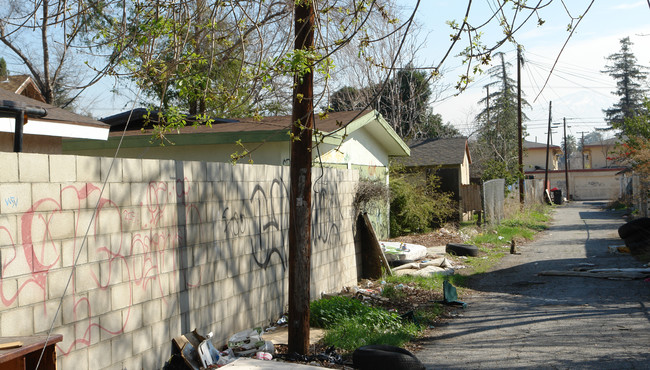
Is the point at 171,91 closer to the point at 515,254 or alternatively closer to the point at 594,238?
the point at 515,254

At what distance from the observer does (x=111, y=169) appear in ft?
17.9

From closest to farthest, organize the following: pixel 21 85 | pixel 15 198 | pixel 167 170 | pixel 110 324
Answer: pixel 15 198, pixel 110 324, pixel 167 170, pixel 21 85

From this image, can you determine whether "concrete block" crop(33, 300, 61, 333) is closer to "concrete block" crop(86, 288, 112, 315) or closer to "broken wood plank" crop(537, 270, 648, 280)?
"concrete block" crop(86, 288, 112, 315)

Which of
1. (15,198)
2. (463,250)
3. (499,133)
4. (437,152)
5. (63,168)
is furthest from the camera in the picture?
(499,133)

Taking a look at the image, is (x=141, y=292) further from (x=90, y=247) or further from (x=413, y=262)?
(x=413, y=262)

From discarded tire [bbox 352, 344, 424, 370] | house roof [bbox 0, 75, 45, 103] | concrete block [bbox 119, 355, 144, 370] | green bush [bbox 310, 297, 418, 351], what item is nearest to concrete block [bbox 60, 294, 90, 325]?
concrete block [bbox 119, 355, 144, 370]

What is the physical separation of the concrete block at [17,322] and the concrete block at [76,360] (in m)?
0.46

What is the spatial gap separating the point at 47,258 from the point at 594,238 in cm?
1992

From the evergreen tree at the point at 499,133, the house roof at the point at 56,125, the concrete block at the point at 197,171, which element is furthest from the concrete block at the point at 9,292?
the evergreen tree at the point at 499,133

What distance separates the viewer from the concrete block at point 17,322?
4.25 meters

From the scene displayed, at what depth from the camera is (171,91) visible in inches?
963

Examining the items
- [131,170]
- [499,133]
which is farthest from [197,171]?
[499,133]

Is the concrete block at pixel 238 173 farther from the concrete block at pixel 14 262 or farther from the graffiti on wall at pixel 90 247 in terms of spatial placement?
the concrete block at pixel 14 262

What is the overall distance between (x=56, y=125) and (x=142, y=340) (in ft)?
15.7
